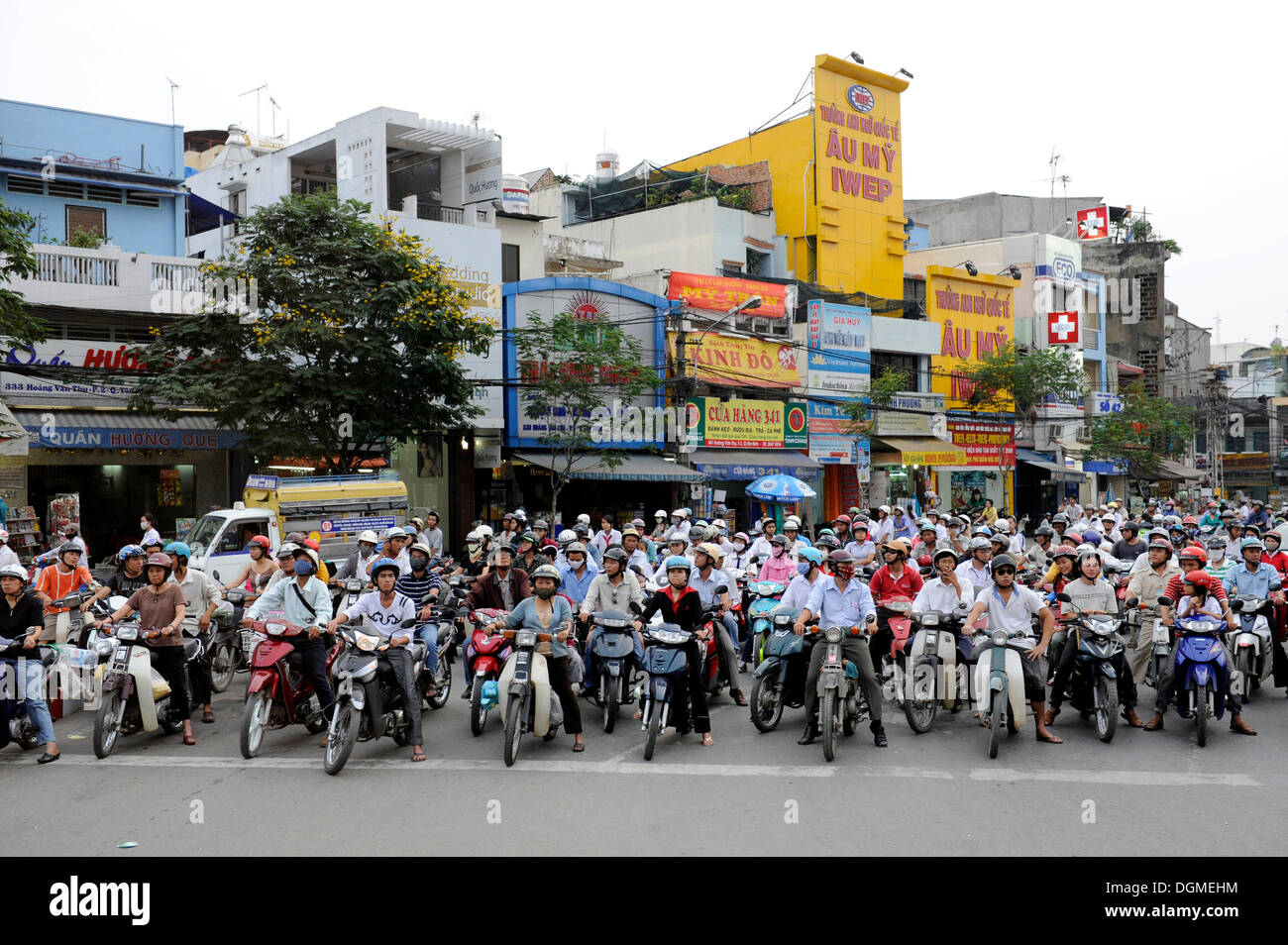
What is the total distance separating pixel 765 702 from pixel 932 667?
4.96 ft

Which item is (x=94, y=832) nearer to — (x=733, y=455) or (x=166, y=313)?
(x=166, y=313)

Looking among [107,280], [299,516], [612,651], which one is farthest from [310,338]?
[612,651]

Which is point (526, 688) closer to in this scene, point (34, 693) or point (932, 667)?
point (932, 667)

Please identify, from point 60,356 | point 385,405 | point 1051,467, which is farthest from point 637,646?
point 1051,467

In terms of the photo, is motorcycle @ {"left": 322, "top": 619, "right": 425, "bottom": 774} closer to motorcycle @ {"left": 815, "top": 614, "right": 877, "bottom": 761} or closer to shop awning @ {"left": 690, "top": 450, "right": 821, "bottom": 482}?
motorcycle @ {"left": 815, "top": 614, "right": 877, "bottom": 761}

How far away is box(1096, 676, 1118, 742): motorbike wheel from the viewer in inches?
347

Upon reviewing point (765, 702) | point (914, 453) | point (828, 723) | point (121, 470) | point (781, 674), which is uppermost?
point (914, 453)

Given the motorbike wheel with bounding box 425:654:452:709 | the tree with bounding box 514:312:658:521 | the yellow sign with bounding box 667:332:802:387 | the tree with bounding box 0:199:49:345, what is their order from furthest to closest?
the yellow sign with bounding box 667:332:802:387 → the tree with bounding box 514:312:658:521 → the tree with bounding box 0:199:49:345 → the motorbike wheel with bounding box 425:654:452:709

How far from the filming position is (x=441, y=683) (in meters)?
10.8

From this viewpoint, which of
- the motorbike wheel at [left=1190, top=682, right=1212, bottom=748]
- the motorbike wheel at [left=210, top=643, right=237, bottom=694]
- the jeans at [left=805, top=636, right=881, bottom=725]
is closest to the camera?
the motorbike wheel at [left=1190, top=682, right=1212, bottom=748]

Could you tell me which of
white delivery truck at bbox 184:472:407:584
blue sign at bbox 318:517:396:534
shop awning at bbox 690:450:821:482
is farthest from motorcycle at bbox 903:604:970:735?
shop awning at bbox 690:450:821:482

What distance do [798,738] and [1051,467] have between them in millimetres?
36204

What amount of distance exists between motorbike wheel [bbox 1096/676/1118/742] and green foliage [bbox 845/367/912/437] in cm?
2352

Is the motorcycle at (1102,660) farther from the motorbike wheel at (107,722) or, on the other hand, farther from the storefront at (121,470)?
the storefront at (121,470)
